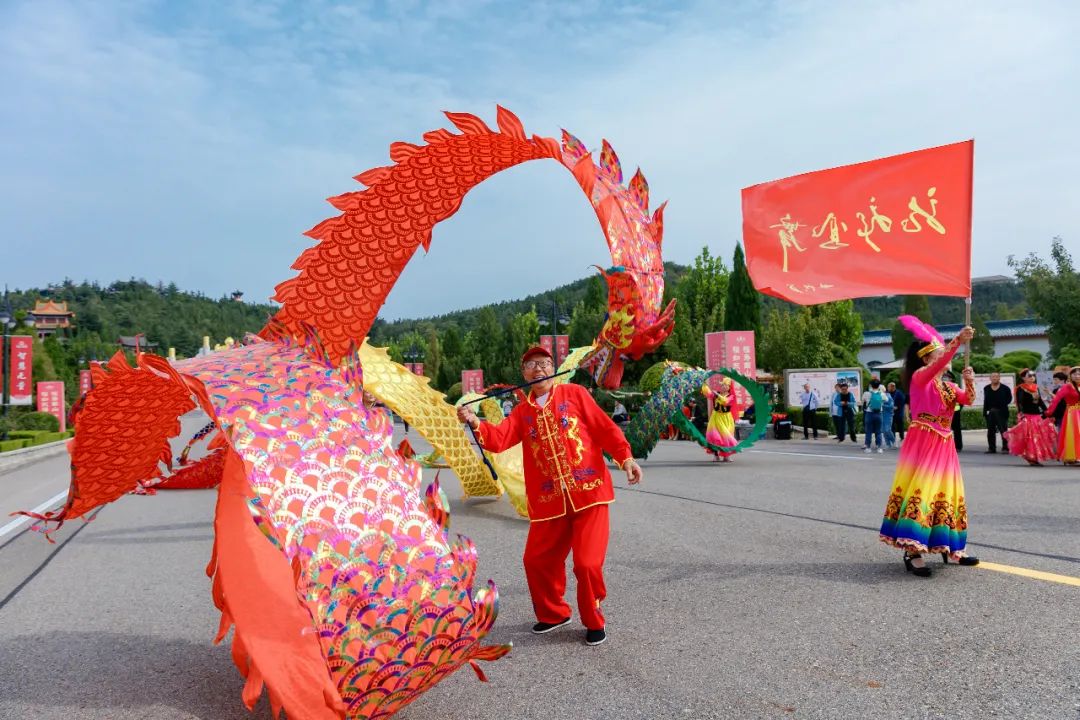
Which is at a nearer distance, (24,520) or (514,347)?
(24,520)

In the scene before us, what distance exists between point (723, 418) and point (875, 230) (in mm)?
8909

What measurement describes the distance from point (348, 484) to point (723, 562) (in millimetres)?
3486

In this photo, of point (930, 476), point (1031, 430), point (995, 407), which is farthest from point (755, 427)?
point (930, 476)

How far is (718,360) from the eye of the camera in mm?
22047

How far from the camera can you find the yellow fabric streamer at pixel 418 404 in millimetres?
7543

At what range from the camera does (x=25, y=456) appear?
20.0 metres

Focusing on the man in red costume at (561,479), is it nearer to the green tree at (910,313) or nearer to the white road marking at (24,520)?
the white road marking at (24,520)

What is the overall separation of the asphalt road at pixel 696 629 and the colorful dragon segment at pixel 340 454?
0.71 m

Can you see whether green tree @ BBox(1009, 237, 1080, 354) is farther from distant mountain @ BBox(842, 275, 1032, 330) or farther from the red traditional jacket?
distant mountain @ BBox(842, 275, 1032, 330)

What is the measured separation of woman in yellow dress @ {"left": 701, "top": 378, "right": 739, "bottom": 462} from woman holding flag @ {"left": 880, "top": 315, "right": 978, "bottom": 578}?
8205 mm

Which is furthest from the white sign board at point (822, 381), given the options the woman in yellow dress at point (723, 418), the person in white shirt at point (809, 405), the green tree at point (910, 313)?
the green tree at point (910, 313)

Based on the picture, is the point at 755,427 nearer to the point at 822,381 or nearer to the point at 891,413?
the point at 891,413

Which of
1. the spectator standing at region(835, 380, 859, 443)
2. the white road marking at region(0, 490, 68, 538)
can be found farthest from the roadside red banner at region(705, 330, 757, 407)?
the white road marking at region(0, 490, 68, 538)

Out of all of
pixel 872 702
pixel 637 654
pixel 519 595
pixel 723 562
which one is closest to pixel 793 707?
pixel 872 702
